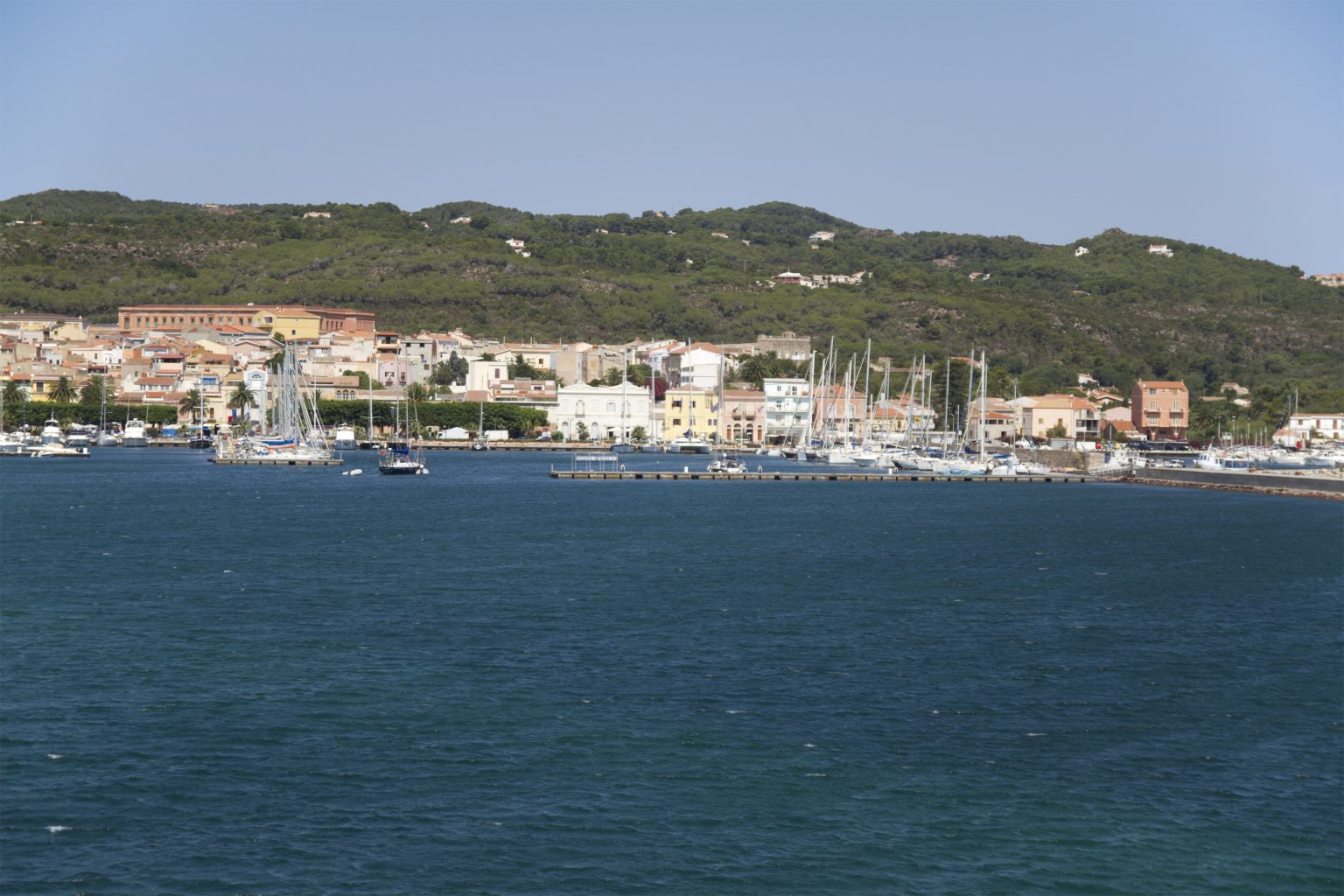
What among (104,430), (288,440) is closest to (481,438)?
(288,440)

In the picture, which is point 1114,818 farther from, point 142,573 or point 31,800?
point 142,573

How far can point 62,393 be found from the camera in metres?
112

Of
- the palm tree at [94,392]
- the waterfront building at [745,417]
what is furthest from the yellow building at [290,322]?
the waterfront building at [745,417]

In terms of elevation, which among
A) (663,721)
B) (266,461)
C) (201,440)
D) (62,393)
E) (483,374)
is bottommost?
(663,721)

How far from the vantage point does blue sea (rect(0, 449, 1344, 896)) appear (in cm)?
1452

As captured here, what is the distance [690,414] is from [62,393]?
4625 cm

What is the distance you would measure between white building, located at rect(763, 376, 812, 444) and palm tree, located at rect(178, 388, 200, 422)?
42.0 metres

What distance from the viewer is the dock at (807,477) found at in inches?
2803

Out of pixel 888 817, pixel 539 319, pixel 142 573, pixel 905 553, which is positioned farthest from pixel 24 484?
pixel 539 319

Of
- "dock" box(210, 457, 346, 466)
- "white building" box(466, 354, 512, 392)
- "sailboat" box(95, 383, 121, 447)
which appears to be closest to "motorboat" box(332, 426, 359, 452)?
"sailboat" box(95, 383, 121, 447)

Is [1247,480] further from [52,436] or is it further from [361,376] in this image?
[361,376]

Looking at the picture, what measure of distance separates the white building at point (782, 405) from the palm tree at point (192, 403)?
42.0 meters

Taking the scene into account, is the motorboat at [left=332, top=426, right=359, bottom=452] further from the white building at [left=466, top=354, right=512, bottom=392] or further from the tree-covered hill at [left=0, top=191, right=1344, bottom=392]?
the tree-covered hill at [left=0, top=191, right=1344, bottom=392]

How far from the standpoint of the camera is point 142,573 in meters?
33.1
